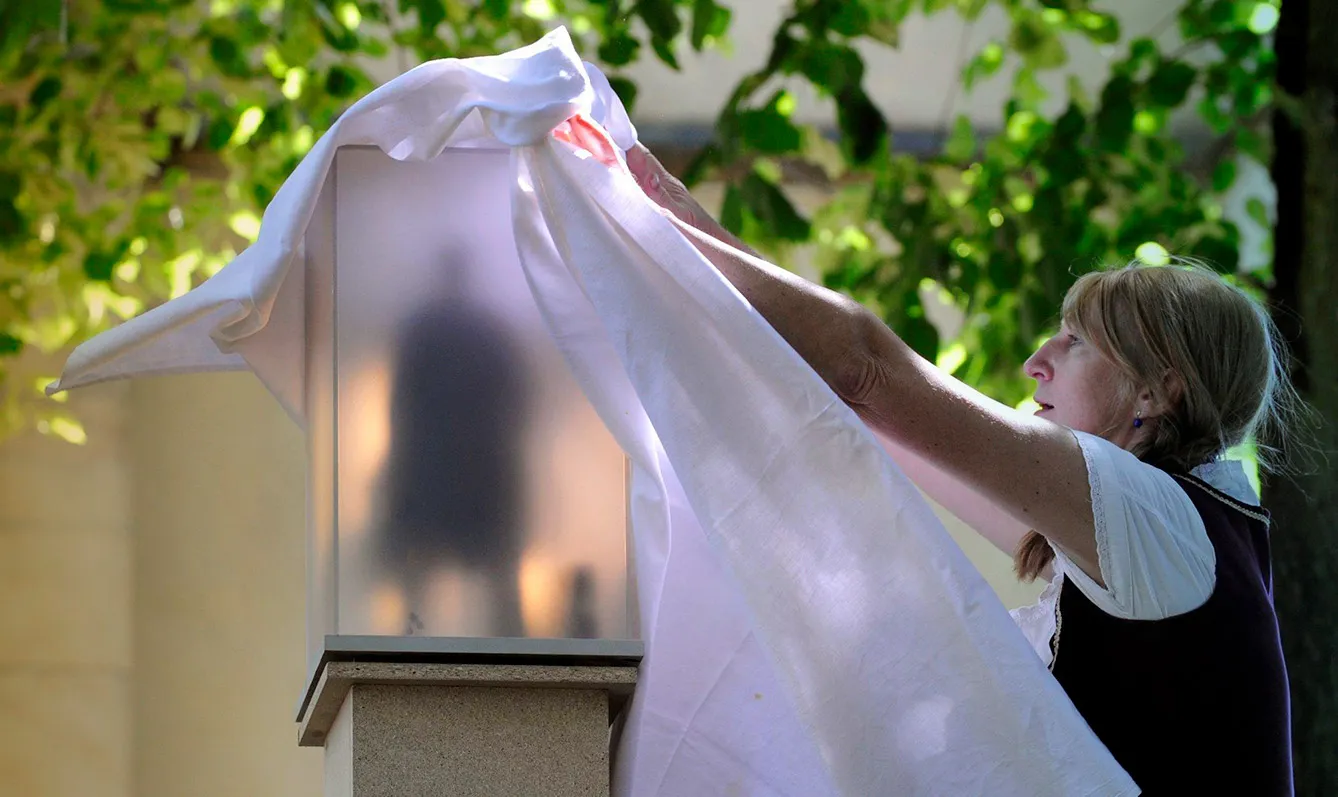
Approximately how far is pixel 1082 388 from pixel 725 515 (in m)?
0.62

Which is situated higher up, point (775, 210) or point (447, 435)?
point (447, 435)

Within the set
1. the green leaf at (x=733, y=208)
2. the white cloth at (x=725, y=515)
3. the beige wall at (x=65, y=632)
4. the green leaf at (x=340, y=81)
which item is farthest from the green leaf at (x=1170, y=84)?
the beige wall at (x=65, y=632)

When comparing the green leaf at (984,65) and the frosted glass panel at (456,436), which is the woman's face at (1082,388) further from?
the green leaf at (984,65)

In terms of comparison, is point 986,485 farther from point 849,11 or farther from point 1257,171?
point 1257,171

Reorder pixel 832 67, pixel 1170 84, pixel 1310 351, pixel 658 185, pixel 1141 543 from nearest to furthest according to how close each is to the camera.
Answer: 1. pixel 1141 543
2. pixel 658 185
3. pixel 1310 351
4. pixel 832 67
5. pixel 1170 84

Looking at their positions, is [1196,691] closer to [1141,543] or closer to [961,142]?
[1141,543]

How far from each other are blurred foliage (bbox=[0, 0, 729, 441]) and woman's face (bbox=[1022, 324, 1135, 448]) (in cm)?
209

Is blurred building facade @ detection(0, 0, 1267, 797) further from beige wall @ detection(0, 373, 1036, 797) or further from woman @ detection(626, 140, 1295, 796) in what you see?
woman @ detection(626, 140, 1295, 796)

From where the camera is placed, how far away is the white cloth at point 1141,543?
1781 mm

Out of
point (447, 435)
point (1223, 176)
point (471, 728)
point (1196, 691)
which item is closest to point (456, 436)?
point (447, 435)

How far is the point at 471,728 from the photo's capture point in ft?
5.59

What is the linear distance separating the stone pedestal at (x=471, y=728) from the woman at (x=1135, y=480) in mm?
428

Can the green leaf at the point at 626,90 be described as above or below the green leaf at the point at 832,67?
below

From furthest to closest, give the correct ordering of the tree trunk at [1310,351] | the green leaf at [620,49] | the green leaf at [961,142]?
1. the green leaf at [961,142]
2. the green leaf at [620,49]
3. the tree trunk at [1310,351]
